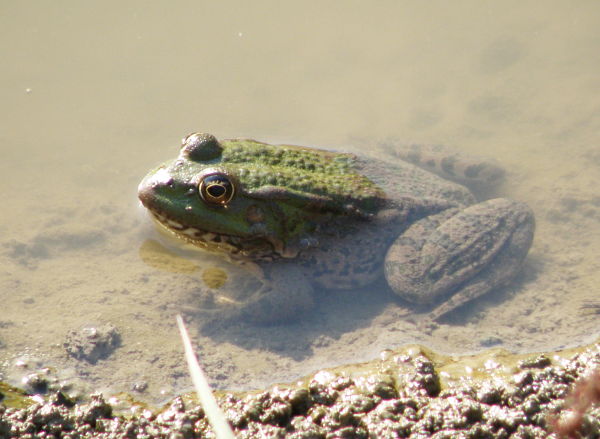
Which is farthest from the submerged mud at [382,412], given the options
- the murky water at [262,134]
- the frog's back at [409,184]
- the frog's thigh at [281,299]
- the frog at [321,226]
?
the frog's back at [409,184]

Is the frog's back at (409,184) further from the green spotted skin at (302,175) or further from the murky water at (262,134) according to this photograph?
the murky water at (262,134)

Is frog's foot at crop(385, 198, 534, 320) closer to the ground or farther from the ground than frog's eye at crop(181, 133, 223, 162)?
closer to the ground

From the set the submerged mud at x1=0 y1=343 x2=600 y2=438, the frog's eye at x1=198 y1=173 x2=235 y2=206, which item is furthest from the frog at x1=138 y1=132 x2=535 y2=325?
the submerged mud at x1=0 y1=343 x2=600 y2=438

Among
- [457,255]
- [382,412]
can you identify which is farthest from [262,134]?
[382,412]

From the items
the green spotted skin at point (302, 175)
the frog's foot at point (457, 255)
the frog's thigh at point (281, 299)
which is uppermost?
the green spotted skin at point (302, 175)

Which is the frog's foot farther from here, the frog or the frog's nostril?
the frog's nostril
